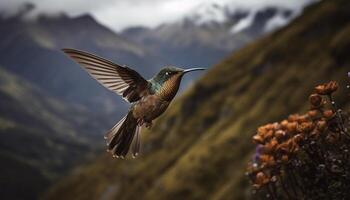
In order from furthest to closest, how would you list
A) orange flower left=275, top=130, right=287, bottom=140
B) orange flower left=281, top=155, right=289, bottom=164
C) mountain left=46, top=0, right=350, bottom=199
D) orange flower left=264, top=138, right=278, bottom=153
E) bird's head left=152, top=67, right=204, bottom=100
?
mountain left=46, top=0, right=350, bottom=199
orange flower left=275, top=130, right=287, bottom=140
orange flower left=264, top=138, right=278, bottom=153
orange flower left=281, top=155, right=289, bottom=164
bird's head left=152, top=67, right=204, bottom=100

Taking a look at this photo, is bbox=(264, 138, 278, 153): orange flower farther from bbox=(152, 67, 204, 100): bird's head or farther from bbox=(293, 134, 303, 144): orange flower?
bbox=(152, 67, 204, 100): bird's head

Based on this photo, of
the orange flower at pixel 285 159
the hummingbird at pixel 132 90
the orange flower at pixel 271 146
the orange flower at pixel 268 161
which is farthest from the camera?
the orange flower at pixel 268 161

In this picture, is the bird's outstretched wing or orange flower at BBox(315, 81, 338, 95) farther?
orange flower at BBox(315, 81, 338, 95)

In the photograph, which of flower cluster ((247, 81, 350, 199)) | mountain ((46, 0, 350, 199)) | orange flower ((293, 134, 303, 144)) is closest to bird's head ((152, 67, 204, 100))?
flower cluster ((247, 81, 350, 199))

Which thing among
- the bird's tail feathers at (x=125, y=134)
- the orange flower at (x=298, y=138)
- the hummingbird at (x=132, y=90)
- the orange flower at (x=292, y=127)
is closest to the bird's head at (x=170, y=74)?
the hummingbird at (x=132, y=90)

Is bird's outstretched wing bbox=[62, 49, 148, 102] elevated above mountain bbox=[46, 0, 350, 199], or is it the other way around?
mountain bbox=[46, 0, 350, 199]

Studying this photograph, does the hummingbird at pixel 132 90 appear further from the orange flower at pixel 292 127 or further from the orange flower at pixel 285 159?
the orange flower at pixel 292 127
